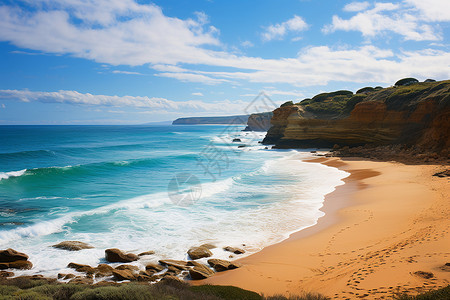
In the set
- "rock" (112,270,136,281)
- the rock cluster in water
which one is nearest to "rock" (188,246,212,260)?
the rock cluster in water

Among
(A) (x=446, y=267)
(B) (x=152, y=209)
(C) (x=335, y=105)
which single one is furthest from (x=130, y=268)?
(C) (x=335, y=105)

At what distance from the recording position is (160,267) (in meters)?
7.98

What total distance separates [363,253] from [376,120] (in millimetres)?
29804

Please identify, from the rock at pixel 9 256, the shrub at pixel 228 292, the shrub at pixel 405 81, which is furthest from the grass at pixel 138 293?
the shrub at pixel 405 81

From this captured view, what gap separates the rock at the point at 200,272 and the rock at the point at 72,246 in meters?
4.20

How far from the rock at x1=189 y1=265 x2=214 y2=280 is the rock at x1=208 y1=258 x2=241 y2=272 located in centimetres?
21

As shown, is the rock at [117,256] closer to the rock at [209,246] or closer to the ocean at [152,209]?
the ocean at [152,209]

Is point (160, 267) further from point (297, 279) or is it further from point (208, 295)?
point (297, 279)

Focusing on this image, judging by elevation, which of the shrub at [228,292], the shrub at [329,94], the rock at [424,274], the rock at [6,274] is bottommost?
the rock at [6,274]

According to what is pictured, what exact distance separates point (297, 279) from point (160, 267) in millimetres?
3758

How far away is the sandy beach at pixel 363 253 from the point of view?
6008 millimetres

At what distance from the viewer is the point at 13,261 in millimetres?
8234

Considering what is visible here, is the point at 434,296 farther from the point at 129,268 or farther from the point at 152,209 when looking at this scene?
the point at 152,209

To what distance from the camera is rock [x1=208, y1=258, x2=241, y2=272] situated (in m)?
7.84
